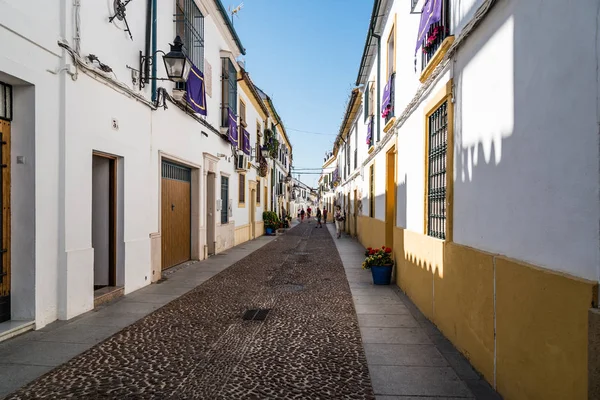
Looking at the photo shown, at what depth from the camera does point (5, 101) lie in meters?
4.62

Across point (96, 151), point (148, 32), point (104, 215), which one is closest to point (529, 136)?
point (96, 151)

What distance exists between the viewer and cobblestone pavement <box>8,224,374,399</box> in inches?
132

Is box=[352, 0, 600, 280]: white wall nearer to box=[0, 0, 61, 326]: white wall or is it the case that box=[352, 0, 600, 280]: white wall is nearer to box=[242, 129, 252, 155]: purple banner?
box=[0, 0, 61, 326]: white wall

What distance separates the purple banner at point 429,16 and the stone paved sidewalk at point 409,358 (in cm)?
379

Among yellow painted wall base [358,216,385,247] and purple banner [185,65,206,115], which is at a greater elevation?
purple banner [185,65,206,115]

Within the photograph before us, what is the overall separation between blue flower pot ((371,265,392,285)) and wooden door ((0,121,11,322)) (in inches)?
223

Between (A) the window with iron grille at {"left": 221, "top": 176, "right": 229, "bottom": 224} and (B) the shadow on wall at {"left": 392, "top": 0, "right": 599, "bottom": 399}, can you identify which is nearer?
(B) the shadow on wall at {"left": 392, "top": 0, "right": 599, "bottom": 399}

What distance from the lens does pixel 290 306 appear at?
6.17 m

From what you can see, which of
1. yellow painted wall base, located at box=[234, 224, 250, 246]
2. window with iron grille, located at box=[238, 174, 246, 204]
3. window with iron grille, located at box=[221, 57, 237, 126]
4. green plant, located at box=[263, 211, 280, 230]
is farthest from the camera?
green plant, located at box=[263, 211, 280, 230]

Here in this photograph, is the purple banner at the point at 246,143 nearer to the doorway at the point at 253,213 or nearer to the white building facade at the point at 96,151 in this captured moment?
the doorway at the point at 253,213

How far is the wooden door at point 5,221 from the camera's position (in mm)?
4621

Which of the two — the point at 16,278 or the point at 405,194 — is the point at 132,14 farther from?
the point at 405,194

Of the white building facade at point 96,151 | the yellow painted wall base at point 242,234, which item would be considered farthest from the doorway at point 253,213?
the white building facade at point 96,151

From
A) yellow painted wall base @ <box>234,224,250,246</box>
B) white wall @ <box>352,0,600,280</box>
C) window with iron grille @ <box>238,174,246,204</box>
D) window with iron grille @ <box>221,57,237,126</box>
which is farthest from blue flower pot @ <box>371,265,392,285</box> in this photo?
window with iron grille @ <box>238,174,246,204</box>
